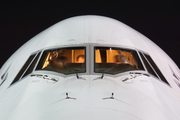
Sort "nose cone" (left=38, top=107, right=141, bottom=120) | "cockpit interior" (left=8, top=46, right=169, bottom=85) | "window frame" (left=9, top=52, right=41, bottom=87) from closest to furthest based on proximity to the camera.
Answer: "nose cone" (left=38, top=107, right=141, bottom=120) → "cockpit interior" (left=8, top=46, right=169, bottom=85) → "window frame" (left=9, top=52, right=41, bottom=87)

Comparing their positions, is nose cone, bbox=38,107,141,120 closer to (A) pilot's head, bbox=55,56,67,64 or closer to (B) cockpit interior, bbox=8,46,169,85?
(B) cockpit interior, bbox=8,46,169,85

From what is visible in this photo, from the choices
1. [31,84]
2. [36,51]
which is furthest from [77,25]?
[31,84]

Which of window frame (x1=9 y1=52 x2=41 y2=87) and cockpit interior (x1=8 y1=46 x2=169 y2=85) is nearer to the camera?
cockpit interior (x1=8 y1=46 x2=169 y2=85)

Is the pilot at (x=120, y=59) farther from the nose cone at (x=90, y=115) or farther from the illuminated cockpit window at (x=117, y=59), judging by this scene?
the nose cone at (x=90, y=115)

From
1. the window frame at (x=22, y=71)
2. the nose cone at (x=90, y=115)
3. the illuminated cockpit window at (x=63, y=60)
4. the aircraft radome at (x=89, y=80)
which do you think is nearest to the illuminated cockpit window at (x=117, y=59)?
the aircraft radome at (x=89, y=80)

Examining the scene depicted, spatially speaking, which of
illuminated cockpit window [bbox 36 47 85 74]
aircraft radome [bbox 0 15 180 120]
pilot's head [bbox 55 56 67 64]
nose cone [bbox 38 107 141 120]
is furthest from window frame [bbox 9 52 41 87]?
nose cone [bbox 38 107 141 120]

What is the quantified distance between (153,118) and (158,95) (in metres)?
0.84

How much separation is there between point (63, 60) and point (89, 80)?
1400mm

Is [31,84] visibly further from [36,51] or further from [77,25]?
[77,25]

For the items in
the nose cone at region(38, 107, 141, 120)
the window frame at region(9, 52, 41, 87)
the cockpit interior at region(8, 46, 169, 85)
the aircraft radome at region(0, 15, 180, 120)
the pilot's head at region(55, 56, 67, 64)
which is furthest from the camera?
the pilot's head at region(55, 56, 67, 64)

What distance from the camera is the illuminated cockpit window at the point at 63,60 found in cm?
550

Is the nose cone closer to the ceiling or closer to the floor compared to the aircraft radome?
closer to the floor

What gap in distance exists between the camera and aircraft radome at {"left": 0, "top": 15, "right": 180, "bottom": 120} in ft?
12.8

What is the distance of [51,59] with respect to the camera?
5.89 m
